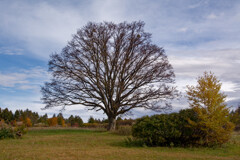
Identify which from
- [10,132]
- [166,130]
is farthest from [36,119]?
[166,130]

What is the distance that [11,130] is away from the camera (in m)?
14.4

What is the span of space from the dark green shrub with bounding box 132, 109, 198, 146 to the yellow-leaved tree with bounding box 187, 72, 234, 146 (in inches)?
16.8

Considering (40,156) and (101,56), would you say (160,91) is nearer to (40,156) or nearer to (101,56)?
(101,56)

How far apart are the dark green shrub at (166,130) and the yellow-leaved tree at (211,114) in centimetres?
43

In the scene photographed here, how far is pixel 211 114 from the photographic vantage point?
11.1m

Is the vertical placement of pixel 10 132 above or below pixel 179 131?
below

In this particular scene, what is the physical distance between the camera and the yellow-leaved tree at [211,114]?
10.9 meters

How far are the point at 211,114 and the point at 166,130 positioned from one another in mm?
2327

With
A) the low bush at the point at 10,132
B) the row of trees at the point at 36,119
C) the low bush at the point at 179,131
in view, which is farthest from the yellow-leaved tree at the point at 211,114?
the row of trees at the point at 36,119

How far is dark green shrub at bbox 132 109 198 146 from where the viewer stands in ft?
35.7

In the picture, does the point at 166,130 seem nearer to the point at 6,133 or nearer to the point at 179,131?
the point at 179,131

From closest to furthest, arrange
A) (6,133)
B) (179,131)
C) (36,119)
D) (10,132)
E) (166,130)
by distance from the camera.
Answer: (166,130) → (179,131) → (6,133) → (10,132) → (36,119)

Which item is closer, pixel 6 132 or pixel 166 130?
pixel 166 130

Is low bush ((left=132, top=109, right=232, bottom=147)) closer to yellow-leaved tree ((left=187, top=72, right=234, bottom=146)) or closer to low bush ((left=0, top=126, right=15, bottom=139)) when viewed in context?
yellow-leaved tree ((left=187, top=72, right=234, bottom=146))
